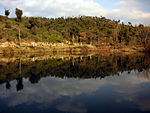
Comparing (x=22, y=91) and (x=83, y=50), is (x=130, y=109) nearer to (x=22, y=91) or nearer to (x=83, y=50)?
(x=22, y=91)

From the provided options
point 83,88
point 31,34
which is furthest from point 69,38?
point 83,88

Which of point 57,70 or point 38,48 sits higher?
point 38,48

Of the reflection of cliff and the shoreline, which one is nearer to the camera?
the reflection of cliff

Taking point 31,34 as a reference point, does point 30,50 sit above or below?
below

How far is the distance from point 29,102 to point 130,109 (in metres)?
5.74

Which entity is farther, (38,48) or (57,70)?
(38,48)

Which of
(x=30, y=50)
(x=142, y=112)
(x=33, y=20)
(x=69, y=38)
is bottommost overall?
(x=142, y=112)

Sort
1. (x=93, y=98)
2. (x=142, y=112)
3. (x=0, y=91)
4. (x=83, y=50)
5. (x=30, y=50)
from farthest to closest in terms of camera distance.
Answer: (x=83, y=50) < (x=30, y=50) < (x=0, y=91) < (x=93, y=98) < (x=142, y=112)

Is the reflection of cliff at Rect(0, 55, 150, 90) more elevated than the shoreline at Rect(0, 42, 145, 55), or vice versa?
the shoreline at Rect(0, 42, 145, 55)

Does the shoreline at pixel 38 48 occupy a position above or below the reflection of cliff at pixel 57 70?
above

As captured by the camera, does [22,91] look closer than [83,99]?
No

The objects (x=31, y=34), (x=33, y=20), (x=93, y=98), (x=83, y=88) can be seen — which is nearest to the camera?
(x=93, y=98)

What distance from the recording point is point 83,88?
1180cm

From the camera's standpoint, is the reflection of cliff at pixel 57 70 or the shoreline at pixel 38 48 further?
the shoreline at pixel 38 48
